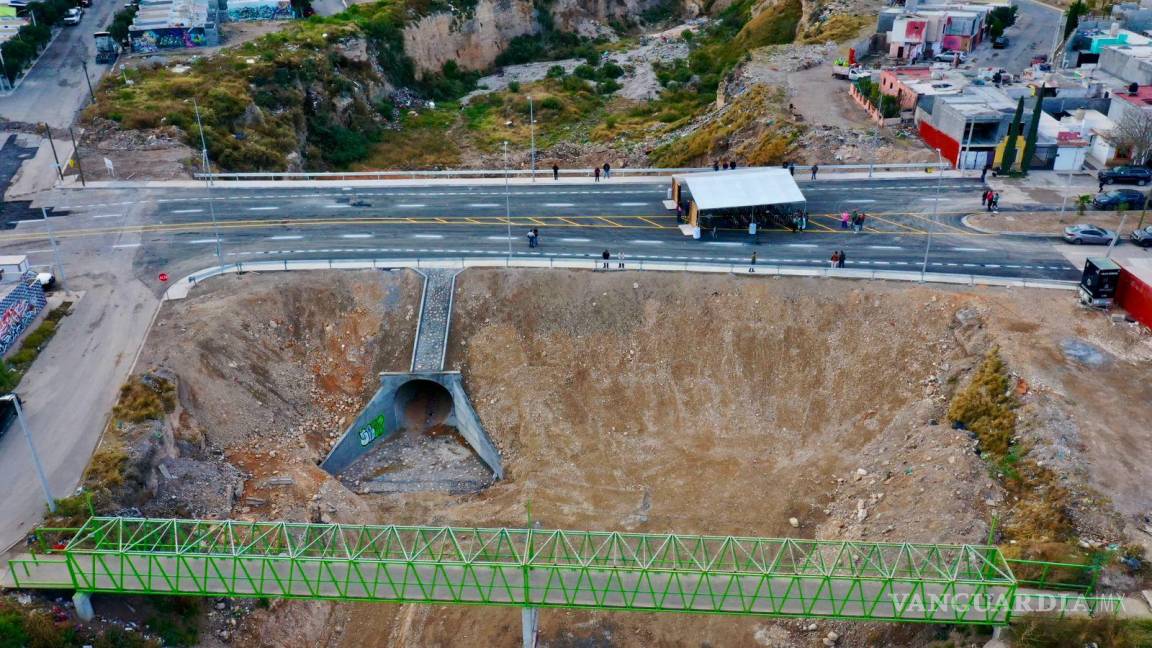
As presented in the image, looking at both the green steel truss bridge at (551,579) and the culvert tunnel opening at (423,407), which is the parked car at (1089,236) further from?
the culvert tunnel opening at (423,407)

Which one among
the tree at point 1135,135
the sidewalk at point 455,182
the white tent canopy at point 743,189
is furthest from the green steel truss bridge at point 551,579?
the tree at point 1135,135

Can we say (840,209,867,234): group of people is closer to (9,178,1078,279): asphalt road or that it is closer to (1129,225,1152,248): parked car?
(9,178,1078,279): asphalt road

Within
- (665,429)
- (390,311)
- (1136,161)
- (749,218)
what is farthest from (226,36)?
(1136,161)

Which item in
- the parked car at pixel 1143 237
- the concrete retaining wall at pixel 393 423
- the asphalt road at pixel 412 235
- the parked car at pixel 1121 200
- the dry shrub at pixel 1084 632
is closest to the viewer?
the dry shrub at pixel 1084 632

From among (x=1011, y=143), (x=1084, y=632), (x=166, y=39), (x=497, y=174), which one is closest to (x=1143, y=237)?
(x=1011, y=143)

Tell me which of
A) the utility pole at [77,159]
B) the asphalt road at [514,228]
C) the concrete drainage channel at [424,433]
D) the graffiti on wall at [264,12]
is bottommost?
the concrete drainage channel at [424,433]

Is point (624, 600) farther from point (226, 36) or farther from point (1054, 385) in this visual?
point (226, 36)
